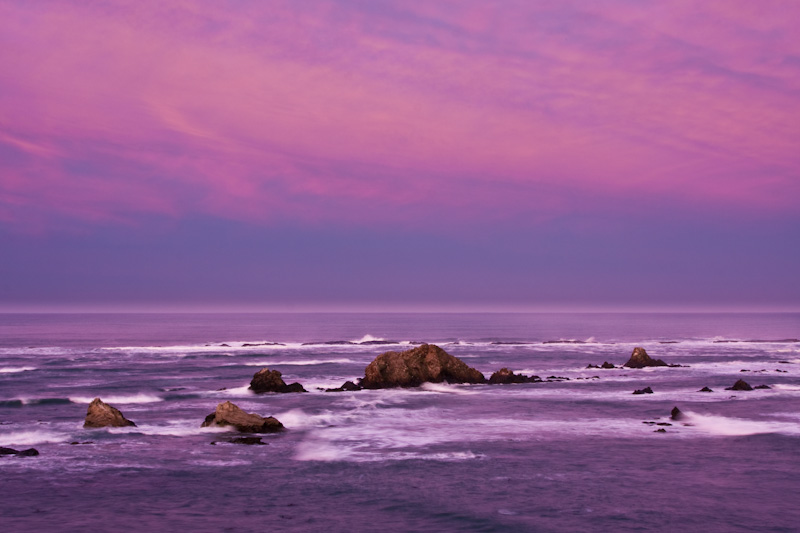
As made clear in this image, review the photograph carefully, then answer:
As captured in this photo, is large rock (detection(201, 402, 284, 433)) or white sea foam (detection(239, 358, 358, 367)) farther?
white sea foam (detection(239, 358, 358, 367))

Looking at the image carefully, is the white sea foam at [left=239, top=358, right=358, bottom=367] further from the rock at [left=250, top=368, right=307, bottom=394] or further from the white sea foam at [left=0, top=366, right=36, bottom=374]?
the rock at [left=250, top=368, right=307, bottom=394]

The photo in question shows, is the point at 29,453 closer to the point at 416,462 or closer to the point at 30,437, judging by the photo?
the point at 30,437

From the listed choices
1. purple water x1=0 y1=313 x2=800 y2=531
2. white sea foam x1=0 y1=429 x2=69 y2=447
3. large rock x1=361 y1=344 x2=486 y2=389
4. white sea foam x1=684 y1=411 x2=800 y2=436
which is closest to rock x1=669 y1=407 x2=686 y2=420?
white sea foam x1=684 y1=411 x2=800 y2=436

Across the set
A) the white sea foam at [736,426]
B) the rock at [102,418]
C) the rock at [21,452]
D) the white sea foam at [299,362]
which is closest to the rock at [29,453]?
the rock at [21,452]

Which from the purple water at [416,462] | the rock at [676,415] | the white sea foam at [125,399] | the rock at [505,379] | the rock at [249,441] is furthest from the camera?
the rock at [505,379]

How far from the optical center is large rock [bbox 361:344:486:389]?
174 ft

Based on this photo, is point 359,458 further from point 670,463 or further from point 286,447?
point 670,463

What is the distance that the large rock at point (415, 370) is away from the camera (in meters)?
53.2

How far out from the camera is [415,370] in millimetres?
54469

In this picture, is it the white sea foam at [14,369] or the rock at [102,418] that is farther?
the white sea foam at [14,369]

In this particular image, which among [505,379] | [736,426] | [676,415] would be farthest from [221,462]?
[505,379]

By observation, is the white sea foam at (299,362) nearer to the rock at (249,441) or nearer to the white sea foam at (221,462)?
the rock at (249,441)

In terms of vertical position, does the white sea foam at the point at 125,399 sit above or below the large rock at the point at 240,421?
below

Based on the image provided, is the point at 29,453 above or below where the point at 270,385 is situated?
below
